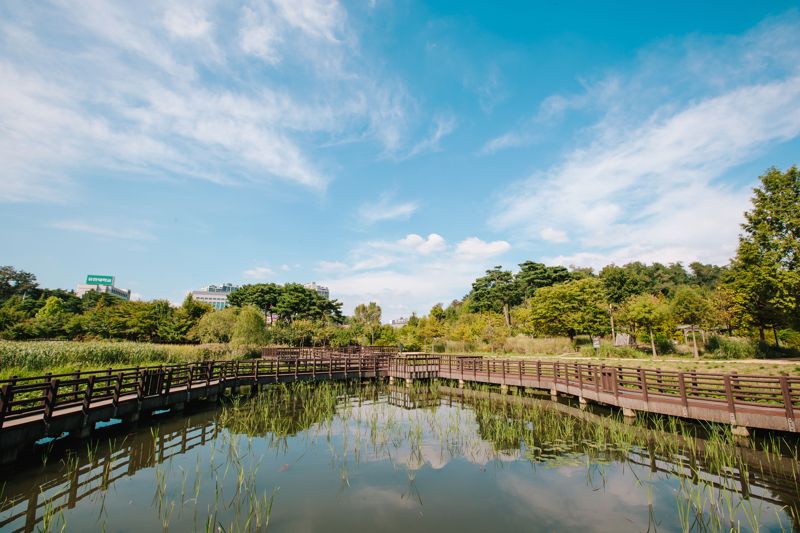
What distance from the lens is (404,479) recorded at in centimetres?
899

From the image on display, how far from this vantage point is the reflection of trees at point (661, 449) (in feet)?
27.7

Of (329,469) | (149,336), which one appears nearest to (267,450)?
(329,469)

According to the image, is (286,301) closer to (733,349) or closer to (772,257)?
(733,349)

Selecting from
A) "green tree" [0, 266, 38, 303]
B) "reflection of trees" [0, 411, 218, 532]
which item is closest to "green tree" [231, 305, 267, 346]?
"reflection of trees" [0, 411, 218, 532]

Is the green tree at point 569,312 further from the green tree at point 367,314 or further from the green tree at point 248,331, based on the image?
the green tree at point 367,314

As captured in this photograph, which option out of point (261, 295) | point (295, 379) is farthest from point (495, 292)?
point (295, 379)

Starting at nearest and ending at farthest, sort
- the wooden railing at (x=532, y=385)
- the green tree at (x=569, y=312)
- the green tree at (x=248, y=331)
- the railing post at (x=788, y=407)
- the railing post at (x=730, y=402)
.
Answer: the railing post at (x=788, y=407), the wooden railing at (x=532, y=385), the railing post at (x=730, y=402), the green tree at (x=248, y=331), the green tree at (x=569, y=312)

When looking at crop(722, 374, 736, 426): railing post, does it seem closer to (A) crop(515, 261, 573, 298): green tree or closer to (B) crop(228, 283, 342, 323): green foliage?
(A) crop(515, 261, 573, 298): green tree

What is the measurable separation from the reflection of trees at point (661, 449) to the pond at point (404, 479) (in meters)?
0.05

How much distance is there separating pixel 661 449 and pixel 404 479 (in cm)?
788

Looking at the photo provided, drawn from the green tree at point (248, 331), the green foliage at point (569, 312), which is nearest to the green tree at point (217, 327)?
the green tree at point (248, 331)

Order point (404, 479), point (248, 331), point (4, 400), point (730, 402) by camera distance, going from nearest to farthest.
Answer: point (404, 479)
point (4, 400)
point (730, 402)
point (248, 331)

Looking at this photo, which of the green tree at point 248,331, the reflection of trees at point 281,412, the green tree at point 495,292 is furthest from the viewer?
the green tree at point 495,292

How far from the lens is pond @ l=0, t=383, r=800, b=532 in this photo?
6.99 metres
